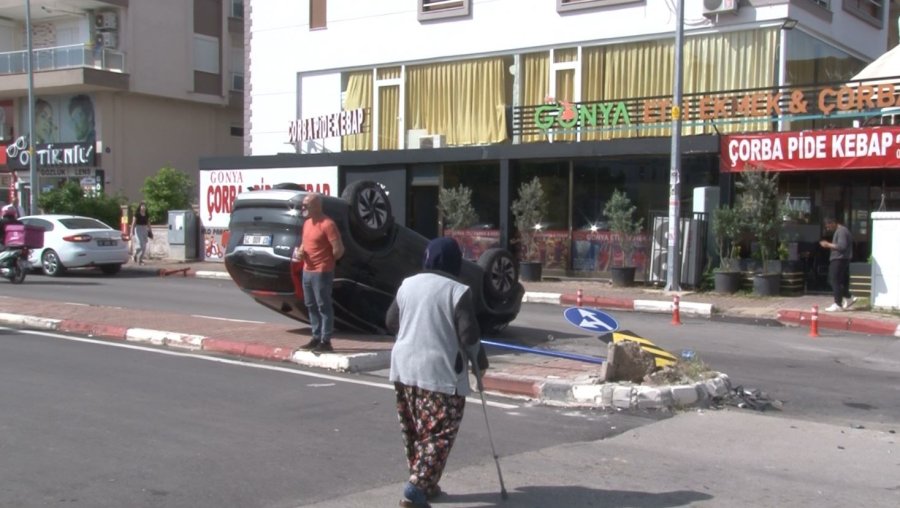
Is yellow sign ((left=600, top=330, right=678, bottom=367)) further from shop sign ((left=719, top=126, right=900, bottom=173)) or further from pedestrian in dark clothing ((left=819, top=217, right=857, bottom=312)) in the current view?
shop sign ((left=719, top=126, right=900, bottom=173))

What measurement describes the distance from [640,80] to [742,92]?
2886 mm

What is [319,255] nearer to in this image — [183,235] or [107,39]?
[183,235]

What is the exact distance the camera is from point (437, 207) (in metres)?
24.5

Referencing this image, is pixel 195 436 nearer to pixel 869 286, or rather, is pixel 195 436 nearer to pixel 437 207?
pixel 869 286

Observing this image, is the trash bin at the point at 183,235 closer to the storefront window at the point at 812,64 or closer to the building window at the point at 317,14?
the building window at the point at 317,14

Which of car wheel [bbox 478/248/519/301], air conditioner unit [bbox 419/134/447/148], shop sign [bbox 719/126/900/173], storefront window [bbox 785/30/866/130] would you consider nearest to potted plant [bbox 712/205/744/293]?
shop sign [bbox 719/126/900/173]

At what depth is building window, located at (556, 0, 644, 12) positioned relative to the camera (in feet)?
74.4

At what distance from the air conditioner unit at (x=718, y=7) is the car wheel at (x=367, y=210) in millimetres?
13003

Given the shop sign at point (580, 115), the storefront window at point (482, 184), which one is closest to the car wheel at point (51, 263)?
the storefront window at point (482, 184)

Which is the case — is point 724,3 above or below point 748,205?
above

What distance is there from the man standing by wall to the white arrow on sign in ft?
8.55

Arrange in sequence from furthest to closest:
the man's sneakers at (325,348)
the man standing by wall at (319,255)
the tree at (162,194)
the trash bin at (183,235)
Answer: the tree at (162,194), the trash bin at (183,235), the man's sneakers at (325,348), the man standing by wall at (319,255)

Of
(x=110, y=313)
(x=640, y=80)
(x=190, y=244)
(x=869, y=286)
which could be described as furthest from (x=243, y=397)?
(x=190, y=244)

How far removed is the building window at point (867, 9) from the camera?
24016 mm
